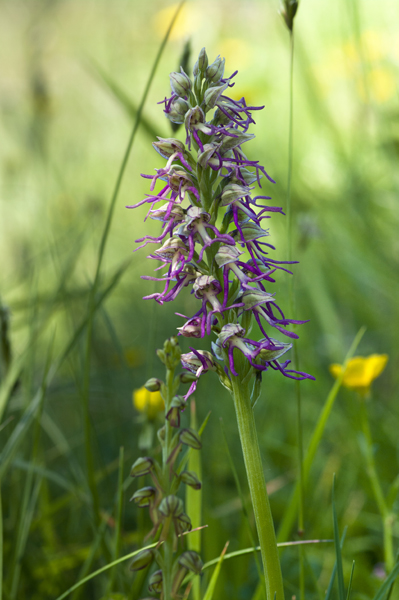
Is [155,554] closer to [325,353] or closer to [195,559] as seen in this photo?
[195,559]

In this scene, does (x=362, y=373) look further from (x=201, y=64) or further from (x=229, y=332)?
(x=201, y=64)

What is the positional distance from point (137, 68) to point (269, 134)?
2.54 metres

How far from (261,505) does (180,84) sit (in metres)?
0.59

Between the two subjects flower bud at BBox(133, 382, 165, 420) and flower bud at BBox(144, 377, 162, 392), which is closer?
flower bud at BBox(144, 377, 162, 392)

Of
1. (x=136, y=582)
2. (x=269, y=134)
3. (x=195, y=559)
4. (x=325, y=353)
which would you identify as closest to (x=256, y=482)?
(x=195, y=559)

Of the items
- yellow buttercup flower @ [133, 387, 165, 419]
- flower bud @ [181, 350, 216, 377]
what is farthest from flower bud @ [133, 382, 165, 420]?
flower bud @ [181, 350, 216, 377]

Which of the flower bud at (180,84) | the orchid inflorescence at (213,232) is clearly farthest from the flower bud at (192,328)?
the flower bud at (180,84)

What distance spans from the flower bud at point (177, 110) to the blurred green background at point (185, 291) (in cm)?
32

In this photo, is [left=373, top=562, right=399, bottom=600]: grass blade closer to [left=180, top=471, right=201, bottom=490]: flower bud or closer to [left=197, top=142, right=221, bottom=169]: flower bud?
[left=180, top=471, right=201, bottom=490]: flower bud

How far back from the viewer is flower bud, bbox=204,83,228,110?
27.4 inches

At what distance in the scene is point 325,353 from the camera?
2.69 m

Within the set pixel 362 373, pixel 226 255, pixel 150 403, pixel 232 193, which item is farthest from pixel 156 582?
pixel 362 373

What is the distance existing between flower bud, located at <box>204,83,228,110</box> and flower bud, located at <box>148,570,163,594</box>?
621mm

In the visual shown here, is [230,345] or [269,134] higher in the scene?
[269,134]
